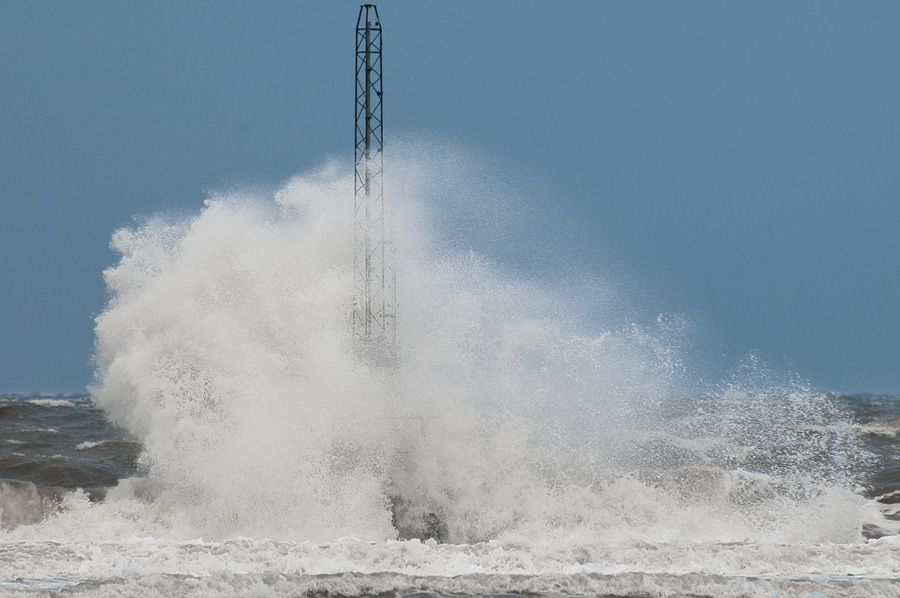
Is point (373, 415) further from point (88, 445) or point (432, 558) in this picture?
point (88, 445)

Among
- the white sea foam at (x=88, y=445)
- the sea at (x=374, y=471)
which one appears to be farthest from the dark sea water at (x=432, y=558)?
the white sea foam at (x=88, y=445)

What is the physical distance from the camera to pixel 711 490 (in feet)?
49.2

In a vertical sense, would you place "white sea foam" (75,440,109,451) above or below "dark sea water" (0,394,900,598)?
above

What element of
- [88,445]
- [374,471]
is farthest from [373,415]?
[88,445]

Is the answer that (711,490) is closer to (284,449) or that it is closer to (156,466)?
(284,449)

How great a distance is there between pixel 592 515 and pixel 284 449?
5.72 m

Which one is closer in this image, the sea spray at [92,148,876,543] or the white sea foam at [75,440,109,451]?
the sea spray at [92,148,876,543]

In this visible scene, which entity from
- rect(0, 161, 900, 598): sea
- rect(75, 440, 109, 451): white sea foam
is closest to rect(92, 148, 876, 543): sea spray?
rect(0, 161, 900, 598): sea

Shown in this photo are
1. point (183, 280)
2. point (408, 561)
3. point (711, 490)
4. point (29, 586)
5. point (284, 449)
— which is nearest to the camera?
point (29, 586)

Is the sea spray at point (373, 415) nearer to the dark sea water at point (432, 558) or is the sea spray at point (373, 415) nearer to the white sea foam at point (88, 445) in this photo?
the dark sea water at point (432, 558)

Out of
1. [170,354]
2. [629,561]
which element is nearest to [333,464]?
[170,354]

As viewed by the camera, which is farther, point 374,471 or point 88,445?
point 88,445

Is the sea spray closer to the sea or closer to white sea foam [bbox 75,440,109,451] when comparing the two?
the sea

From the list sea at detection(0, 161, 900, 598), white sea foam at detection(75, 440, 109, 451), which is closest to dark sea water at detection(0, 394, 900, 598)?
sea at detection(0, 161, 900, 598)
